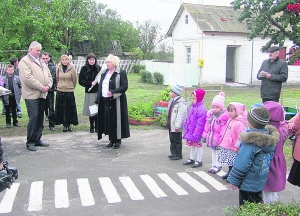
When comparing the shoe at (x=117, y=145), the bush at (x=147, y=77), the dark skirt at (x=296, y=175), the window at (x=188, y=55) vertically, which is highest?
the window at (x=188, y=55)

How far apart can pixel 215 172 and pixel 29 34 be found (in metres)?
36.9

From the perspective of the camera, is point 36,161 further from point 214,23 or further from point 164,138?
point 214,23

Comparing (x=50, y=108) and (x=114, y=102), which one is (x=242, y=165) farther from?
(x=50, y=108)

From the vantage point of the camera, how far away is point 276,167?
439cm

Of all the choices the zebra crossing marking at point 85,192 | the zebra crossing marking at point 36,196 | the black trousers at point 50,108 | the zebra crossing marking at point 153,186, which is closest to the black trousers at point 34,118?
the black trousers at point 50,108

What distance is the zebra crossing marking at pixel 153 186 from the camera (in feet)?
17.4

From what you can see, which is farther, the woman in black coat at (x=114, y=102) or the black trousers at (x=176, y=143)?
the woman in black coat at (x=114, y=102)

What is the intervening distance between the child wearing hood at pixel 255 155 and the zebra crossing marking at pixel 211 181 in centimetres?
145

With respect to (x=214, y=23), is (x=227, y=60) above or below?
below

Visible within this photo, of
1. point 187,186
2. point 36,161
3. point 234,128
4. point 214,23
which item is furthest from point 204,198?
point 214,23

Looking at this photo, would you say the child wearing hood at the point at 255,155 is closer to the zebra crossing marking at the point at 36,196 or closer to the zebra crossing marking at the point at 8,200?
the zebra crossing marking at the point at 36,196

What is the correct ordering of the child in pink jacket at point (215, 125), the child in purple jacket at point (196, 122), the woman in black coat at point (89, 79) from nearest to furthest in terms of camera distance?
1. the child in pink jacket at point (215, 125)
2. the child in purple jacket at point (196, 122)
3. the woman in black coat at point (89, 79)

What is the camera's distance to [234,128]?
5512 mm

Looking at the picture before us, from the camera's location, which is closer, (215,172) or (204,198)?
(204,198)
